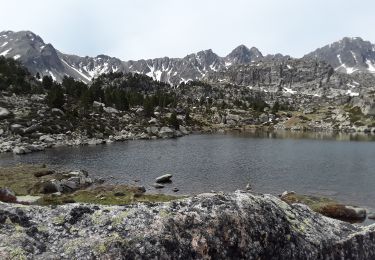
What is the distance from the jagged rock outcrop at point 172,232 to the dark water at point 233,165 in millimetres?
42205

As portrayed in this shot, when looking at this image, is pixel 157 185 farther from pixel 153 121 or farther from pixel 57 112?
pixel 153 121

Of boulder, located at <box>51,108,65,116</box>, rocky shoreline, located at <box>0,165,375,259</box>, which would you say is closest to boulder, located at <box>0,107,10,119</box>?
boulder, located at <box>51,108,65,116</box>

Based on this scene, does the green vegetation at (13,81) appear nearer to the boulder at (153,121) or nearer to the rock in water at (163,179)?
the boulder at (153,121)

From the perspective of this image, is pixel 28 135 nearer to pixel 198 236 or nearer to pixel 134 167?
pixel 134 167

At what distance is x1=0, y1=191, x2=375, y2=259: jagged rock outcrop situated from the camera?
332 inches

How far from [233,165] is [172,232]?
2737 inches

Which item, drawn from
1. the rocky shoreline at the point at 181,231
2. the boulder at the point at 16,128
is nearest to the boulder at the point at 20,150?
the boulder at the point at 16,128

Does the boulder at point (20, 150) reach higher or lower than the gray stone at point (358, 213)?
higher

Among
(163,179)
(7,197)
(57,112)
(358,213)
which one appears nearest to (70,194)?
(163,179)

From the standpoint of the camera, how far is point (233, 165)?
77.9m

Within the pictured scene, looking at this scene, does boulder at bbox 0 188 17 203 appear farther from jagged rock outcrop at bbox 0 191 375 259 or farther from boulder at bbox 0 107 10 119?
boulder at bbox 0 107 10 119

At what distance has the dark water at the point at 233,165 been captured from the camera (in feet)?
190

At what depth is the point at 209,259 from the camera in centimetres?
941

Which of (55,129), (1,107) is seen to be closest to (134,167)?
(55,129)
